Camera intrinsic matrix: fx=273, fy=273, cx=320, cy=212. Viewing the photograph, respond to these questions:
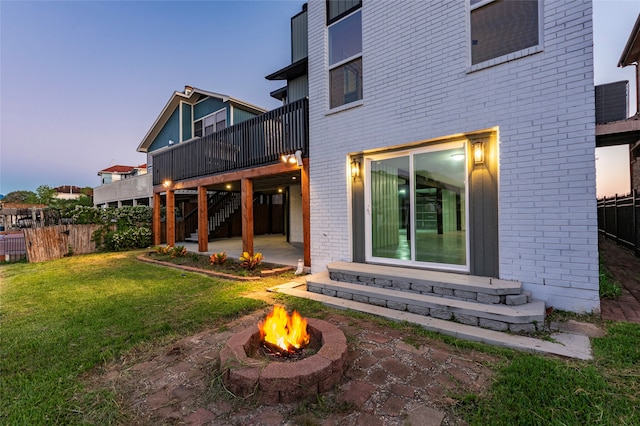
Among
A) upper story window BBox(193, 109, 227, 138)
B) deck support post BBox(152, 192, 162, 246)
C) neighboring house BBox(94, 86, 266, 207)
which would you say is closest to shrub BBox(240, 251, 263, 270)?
deck support post BBox(152, 192, 162, 246)

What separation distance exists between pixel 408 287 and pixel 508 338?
1465 millimetres

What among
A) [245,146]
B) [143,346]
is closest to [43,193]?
[245,146]

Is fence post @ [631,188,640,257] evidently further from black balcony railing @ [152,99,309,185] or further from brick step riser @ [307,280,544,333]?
black balcony railing @ [152,99,309,185]

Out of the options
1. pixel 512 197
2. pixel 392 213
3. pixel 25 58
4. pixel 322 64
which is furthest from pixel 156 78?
pixel 512 197

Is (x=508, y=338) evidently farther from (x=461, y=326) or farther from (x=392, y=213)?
(x=392, y=213)

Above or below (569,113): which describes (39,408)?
below

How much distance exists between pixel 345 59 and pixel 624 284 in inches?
263

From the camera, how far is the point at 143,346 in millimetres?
3105

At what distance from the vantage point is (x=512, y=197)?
394 cm

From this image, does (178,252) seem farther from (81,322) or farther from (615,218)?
(615,218)

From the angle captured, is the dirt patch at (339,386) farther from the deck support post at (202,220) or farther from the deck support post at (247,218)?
the deck support post at (202,220)

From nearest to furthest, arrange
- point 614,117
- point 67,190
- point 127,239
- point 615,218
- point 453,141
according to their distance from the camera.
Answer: point 614,117 < point 453,141 < point 615,218 < point 127,239 < point 67,190

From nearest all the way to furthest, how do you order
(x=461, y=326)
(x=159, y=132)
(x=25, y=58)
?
(x=461, y=326) < (x=25, y=58) < (x=159, y=132)

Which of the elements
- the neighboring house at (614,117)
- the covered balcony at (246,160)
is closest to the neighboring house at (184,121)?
the covered balcony at (246,160)
